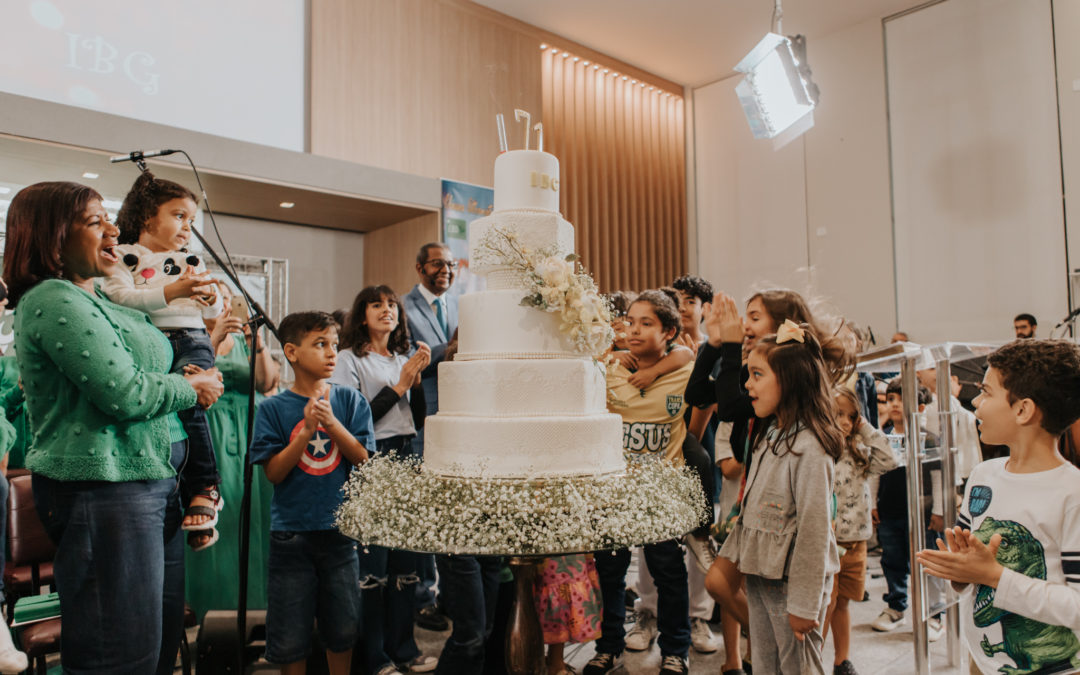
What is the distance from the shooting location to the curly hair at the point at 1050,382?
71.8 inches

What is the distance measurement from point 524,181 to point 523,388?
676 mm

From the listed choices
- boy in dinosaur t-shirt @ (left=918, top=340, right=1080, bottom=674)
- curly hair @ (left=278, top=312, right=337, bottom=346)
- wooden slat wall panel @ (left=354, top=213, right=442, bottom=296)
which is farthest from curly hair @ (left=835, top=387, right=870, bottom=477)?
wooden slat wall panel @ (left=354, top=213, right=442, bottom=296)

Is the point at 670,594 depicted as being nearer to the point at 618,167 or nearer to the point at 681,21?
the point at 618,167

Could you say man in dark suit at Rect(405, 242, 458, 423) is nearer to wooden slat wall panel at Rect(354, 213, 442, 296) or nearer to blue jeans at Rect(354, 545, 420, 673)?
wooden slat wall panel at Rect(354, 213, 442, 296)

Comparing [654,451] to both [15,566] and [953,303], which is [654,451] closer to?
[15,566]

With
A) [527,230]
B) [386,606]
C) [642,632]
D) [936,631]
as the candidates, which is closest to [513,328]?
[527,230]

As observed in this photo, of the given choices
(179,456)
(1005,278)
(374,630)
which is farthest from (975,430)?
(1005,278)

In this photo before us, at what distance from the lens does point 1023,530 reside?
1738 mm

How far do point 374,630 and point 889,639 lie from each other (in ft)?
7.87

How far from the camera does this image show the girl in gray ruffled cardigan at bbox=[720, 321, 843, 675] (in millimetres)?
2199

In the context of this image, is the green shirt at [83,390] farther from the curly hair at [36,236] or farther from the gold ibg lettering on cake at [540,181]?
the gold ibg lettering on cake at [540,181]

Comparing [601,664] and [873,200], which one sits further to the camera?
[873,200]

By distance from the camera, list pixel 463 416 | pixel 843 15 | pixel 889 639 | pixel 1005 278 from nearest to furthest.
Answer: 1. pixel 463 416
2. pixel 889 639
3. pixel 1005 278
4. pixel 843 15

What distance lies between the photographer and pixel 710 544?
3268 millimetres
